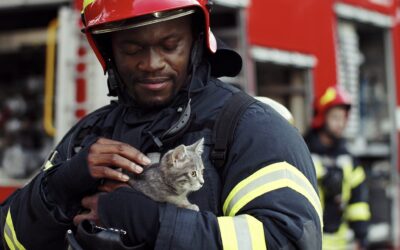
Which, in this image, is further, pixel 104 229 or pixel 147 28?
pixel 147 28

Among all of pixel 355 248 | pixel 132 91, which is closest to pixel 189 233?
pixel 132 91

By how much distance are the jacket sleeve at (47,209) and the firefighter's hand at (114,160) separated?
29 mm

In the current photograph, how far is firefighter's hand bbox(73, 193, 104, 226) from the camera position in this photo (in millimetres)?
1524

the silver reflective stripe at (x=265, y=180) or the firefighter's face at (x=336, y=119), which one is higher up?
the silver reflective stripe at (x=265, y=180)

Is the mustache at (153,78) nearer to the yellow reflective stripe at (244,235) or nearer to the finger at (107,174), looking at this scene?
the finger at (107,174)

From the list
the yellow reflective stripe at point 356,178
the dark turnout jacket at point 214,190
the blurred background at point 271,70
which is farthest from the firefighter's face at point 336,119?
the dark turnout jacket at point 214,190

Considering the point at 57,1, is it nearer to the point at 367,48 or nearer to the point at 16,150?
the point at 16,150

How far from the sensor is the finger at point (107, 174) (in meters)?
1.53

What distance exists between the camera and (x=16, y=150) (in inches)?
216

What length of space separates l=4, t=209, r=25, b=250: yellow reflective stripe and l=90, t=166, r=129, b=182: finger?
0.29m

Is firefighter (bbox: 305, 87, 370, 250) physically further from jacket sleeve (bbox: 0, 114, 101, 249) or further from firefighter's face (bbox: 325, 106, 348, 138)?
jacket sleeve (bbox: 0, 114, 101, 249)

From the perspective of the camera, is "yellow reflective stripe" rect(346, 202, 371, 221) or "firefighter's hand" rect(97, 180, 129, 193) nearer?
"firefighter's hand" rect(97, 180, 129, 193)

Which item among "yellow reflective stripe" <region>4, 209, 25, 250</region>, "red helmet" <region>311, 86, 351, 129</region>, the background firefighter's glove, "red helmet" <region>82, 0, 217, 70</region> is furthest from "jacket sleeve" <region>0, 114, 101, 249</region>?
"red helmet" <region>311, 86, 351, 129</region>

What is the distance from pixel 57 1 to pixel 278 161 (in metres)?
3.33
